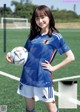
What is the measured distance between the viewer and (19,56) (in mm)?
4324

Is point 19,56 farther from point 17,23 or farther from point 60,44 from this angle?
point 17,23

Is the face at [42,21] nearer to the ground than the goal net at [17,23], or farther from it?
farther from it

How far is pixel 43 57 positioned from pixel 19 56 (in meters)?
0.32

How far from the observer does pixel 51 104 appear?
14.0ft

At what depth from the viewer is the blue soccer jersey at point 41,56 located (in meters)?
4.17

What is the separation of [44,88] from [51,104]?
230 mm

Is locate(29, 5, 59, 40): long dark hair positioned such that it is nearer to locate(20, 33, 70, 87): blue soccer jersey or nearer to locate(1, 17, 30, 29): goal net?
locate(20, 33, 70, 87): blue soccer jersey

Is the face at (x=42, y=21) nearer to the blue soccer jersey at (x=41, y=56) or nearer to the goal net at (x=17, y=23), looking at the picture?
the blue soccer jersey at (x=41, y=56)

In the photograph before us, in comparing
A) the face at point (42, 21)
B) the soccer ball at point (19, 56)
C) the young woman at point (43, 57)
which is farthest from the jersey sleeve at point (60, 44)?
the soccer ball at point (19, 56)

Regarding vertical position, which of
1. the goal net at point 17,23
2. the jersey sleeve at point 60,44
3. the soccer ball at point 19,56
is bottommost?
the goal net at point 17,23

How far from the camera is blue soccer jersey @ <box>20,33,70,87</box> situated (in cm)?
417

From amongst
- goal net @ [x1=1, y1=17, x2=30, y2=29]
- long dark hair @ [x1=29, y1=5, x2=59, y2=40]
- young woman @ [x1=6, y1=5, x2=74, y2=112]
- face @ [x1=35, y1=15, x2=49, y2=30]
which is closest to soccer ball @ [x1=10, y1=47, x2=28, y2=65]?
young woman @ [x1=6, y1=5, x2=74, y2=112]

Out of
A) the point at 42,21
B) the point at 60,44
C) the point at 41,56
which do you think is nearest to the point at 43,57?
the point at 41,56

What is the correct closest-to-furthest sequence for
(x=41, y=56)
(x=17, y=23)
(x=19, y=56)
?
(x=41, y=56) < (x=19, y=56) < (x=17, y=23)
